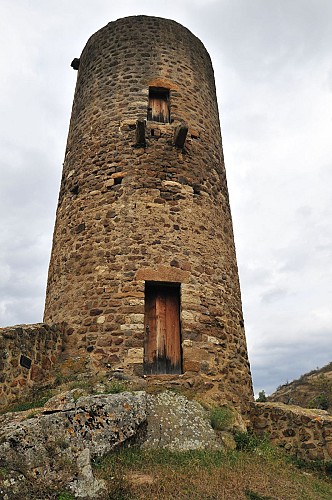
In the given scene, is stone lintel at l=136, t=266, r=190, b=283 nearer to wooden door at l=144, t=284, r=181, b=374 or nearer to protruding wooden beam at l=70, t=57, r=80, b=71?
wooden door at l=144, t=284, r=181, b=374

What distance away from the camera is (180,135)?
9.13 m

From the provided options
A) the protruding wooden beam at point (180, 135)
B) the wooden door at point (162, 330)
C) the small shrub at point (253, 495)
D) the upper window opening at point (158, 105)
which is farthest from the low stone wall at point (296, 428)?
the upper window opening at point (158, 105)

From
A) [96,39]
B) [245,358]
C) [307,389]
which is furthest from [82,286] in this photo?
[307,389]

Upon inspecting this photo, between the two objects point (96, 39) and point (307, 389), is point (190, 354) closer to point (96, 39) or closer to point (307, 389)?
point (96, 39)

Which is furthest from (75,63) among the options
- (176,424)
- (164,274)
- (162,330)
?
(176,424)

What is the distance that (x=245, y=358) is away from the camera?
853 cm

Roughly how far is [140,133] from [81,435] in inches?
250

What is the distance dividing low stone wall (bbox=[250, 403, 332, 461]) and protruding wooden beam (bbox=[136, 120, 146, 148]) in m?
6.00

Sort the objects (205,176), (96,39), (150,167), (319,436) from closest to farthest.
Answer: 1. (319,436)
2. (150,167)
3. (205,176)
4. (96,39)

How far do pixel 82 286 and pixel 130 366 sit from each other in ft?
6.33

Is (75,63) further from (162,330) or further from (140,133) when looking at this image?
(162,330)

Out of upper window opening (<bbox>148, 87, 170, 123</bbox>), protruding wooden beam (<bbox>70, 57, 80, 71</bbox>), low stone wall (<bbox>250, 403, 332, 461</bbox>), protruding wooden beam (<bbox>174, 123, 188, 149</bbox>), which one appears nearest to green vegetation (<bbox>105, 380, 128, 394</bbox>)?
low stone wall (<bbox>250, 403, 332, 461</bbox>)

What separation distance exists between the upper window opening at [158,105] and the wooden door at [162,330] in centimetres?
431

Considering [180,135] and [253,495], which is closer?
[253,495]
